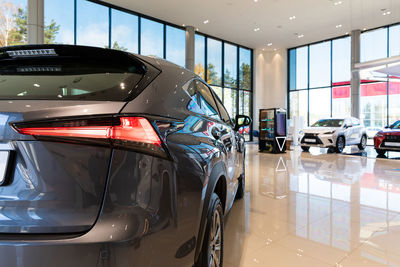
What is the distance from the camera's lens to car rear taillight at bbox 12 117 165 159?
32.2 inches

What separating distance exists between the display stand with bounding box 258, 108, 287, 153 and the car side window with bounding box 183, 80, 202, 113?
792 cm

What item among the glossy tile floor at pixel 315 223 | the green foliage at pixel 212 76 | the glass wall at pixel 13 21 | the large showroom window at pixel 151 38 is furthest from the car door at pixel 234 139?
the green foliage at pixel 212 76

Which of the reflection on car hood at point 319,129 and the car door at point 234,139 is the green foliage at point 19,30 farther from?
the reflection on car hood at point 319,129

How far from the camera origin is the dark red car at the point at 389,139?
6828 millimetres

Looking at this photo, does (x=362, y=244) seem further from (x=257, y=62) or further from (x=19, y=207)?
(x=257, y=62)

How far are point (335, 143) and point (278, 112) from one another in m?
2.03

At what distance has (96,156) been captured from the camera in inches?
32.8

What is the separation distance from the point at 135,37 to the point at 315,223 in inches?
409

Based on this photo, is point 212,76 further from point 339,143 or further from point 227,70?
point 339,143

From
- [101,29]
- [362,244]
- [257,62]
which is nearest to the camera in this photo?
[362,244]

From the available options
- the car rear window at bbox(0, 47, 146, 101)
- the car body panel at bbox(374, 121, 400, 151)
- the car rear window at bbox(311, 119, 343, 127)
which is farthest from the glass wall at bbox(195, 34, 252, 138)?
the car rear window at bbox(0, 47, 146, 101)

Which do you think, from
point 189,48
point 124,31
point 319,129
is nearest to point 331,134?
point 319,129

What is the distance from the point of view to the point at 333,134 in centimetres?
820

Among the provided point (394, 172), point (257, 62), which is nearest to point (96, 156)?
point (394, 172)
